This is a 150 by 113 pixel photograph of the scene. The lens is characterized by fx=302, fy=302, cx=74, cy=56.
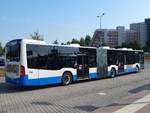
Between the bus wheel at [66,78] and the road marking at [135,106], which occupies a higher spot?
the bus wheel at [66,78]

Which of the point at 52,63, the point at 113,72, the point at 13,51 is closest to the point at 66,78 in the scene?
the point at 52,63

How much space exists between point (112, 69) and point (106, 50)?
1.80 m

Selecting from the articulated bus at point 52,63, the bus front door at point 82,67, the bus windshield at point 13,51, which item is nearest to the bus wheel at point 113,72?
the articulated bus at point 52,63

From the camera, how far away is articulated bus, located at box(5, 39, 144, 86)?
1683 centimetres

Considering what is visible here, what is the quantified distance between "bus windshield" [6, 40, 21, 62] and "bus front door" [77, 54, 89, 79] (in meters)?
5.04

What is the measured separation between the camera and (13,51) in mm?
17641

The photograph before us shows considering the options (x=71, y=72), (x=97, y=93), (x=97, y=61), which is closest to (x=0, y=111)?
(x=97, y=93)

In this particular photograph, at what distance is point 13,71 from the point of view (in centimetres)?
1727

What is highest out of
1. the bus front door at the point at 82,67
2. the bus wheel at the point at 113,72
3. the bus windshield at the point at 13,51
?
the bus windshield at the point at 13,51

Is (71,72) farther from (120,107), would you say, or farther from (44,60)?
(120,107)

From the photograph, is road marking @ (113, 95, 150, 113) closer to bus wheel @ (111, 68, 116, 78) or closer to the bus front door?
the bus front door

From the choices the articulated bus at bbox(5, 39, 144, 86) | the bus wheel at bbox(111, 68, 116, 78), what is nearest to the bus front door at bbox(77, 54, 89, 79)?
the articulated bus at bbox(5, 39, 144, 86)

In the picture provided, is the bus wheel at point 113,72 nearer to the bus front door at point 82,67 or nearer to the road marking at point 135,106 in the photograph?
the bus front door at point 82,67

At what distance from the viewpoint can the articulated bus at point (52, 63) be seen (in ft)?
55.2
